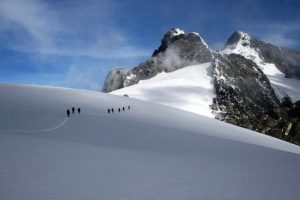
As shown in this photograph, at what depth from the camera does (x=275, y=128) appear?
147 metres

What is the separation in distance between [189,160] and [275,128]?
14167 centimetres

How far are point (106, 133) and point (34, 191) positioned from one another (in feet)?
48.0

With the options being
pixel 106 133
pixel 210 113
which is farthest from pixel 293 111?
pixel 106 133

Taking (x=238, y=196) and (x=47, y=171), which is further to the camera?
(x=47, y=171)

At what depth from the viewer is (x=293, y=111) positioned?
6506 inches

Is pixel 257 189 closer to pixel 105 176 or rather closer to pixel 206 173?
pixel 206 173

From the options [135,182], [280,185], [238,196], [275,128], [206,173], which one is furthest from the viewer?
[275,128]

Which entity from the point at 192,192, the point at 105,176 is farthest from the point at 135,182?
the point at 192,192

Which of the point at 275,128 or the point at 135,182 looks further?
the point at 275,128

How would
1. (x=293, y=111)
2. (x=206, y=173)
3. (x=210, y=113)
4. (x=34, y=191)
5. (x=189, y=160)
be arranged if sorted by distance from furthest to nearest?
(x=210, y=113)
(x=293, y=111)
(x=189, y=160)
(x=206, y=173)
(x=34, y=191)

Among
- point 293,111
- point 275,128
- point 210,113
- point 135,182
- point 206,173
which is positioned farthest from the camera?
point 210,113

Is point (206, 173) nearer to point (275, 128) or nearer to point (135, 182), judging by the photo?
point (135, 182)

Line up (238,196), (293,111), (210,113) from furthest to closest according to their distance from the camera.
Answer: (210,113) → (293,111) → (238,196)

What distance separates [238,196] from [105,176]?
3688mm
